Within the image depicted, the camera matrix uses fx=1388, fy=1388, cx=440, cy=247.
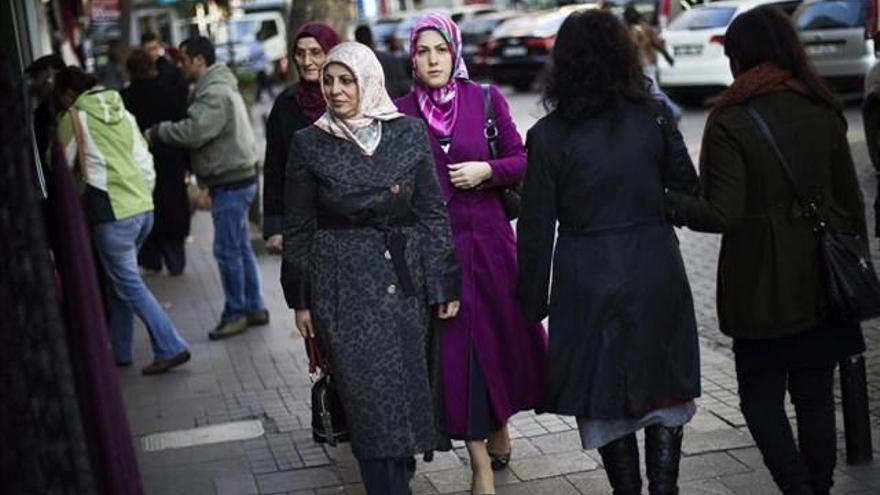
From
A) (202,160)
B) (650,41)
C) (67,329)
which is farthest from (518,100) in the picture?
(67,329)

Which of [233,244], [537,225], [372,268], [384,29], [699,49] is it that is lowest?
[384,29]

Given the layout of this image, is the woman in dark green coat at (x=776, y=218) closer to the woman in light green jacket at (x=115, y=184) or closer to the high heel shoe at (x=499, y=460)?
the high heel shoe at (x=499, y=460)

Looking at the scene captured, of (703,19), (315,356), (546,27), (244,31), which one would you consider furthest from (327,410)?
(244,31)

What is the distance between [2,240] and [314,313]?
209cm

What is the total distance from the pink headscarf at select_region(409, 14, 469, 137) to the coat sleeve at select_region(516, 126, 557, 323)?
73cm

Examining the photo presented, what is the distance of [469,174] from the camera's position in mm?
5195

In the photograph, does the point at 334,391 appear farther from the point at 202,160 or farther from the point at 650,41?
the point at 650,41

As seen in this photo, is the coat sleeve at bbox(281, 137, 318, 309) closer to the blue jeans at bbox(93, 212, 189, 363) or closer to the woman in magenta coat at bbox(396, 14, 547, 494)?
the woman in magenta coat at bbox(396, 14, 547, 494)

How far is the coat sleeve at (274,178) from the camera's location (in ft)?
20.6

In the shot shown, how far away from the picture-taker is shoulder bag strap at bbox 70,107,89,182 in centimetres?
747

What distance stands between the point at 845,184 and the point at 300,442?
9.65ft

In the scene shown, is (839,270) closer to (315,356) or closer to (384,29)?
(315,356)

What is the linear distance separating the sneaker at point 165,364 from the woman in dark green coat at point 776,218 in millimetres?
4167

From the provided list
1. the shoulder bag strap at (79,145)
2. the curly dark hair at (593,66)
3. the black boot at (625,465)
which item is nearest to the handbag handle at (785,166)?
the curly dark hair at (593,66)
